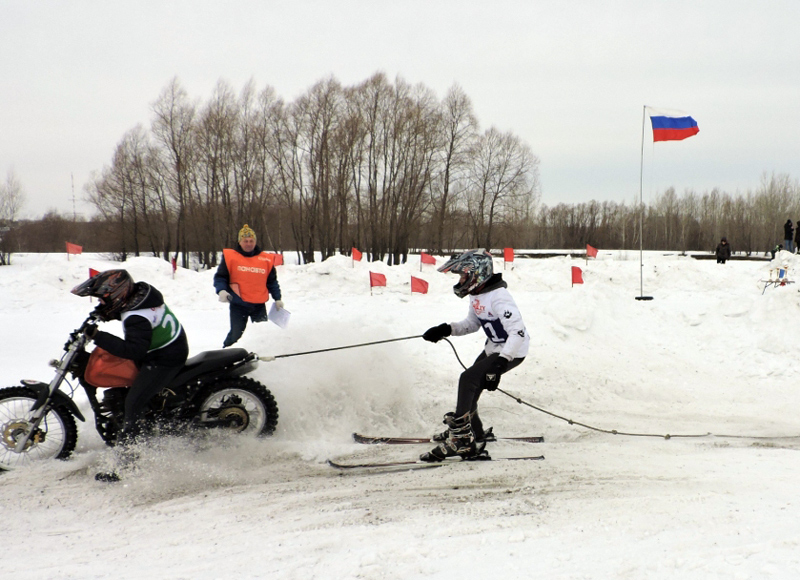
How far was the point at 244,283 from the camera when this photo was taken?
6930 mm

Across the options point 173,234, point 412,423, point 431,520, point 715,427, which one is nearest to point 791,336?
point 715,427

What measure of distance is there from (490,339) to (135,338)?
332 cm

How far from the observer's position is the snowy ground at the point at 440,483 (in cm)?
306

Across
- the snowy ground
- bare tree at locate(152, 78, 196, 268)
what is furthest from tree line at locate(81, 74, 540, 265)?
the snowy ground

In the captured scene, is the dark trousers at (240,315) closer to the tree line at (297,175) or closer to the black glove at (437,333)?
the black glove at (437,333)

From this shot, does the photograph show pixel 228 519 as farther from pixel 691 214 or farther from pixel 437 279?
pixel 691 214

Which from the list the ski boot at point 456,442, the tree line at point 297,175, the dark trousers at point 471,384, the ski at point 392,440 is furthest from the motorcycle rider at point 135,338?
the tree line at point 297,175

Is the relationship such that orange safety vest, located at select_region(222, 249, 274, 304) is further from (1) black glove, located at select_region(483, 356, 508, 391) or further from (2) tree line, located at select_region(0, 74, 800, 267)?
(2) tree line, located at select_region(0, 74, 800, 267)

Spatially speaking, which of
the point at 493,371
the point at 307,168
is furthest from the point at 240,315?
the point at 307,168

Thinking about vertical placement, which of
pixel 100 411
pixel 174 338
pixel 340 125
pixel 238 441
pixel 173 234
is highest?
pixel 340 125

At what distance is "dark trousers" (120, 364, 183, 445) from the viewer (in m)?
4.32

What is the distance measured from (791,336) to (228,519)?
10.9 meters

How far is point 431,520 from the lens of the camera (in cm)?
365

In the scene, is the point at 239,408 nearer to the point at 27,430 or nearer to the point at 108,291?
the point at 108,291
